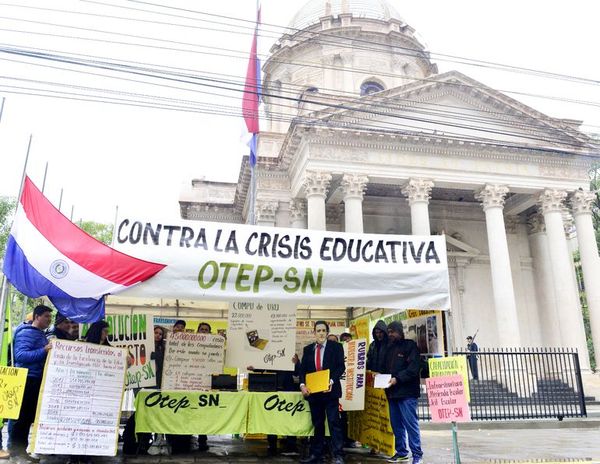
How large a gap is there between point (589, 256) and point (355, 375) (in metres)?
18.8

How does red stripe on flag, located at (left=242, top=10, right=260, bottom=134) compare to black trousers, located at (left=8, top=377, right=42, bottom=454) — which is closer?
black trousers, located at (left=8, top=377, right=42, bottom=454)

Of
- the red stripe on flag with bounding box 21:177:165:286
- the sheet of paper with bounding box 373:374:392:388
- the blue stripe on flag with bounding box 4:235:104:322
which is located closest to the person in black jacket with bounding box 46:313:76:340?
the blue stripe on flag with bounding box 4:235:104:322

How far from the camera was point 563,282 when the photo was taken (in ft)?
71.6

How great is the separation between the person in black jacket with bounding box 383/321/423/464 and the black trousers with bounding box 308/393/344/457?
28.9 inches

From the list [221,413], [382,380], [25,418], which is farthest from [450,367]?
[25,418]

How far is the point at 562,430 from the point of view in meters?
12.6

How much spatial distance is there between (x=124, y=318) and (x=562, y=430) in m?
10.6

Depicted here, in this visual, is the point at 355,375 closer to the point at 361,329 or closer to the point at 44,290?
the point at 361,329

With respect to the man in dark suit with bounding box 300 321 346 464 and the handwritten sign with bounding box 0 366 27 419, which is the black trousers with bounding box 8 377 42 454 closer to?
the handwritten sign with bounding box 0 366 27 419

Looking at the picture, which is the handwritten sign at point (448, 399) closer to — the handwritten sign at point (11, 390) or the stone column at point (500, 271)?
the handwritten sign at point (11, 390)

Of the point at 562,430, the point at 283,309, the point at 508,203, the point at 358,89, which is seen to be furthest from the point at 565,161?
the point at 283,309

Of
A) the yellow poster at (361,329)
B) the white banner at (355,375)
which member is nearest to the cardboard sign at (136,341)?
the white banner at (355,375)

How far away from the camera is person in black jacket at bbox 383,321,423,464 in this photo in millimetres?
6977

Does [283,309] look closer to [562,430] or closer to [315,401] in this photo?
[315,401]
